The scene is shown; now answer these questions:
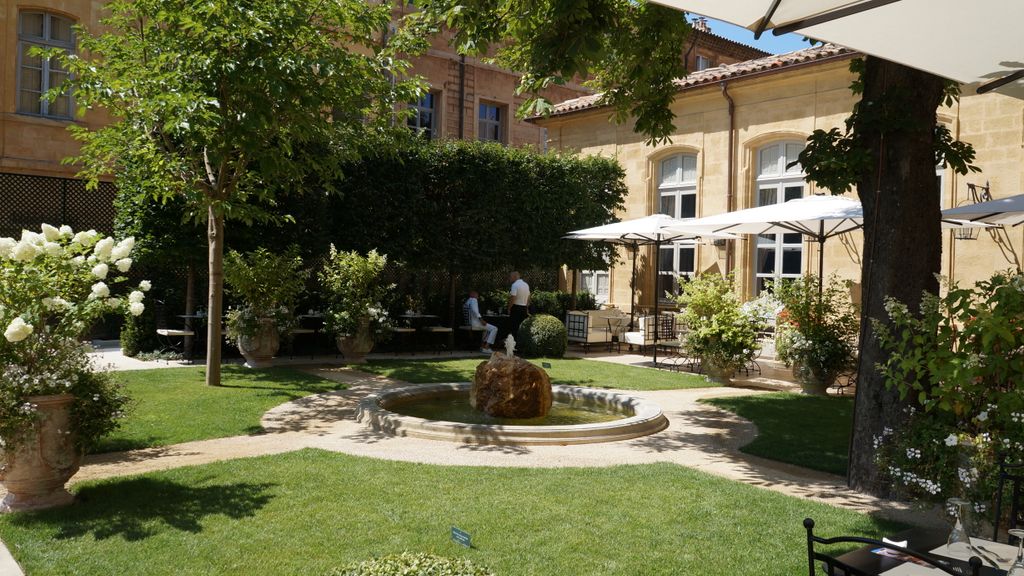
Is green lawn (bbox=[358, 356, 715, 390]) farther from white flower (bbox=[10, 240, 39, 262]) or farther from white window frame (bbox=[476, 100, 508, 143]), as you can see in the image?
white window frame (bbox=[476, 100, 508, 143])

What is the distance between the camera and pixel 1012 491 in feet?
15.2

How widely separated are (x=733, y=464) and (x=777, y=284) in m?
6.21

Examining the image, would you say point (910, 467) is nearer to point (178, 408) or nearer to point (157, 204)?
point (178, 408)

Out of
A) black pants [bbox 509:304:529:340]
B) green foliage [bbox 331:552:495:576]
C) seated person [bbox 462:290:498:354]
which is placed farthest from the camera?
seated person [bbox 462:290:498:354]

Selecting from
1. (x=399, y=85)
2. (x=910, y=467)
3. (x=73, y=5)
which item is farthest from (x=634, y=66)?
(x=73, y=5)

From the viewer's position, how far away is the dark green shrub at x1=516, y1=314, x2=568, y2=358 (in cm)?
1566

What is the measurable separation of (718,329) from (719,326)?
0.20 ft

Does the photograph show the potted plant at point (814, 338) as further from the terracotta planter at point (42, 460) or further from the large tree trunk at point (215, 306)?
the terracotta planter at point (42, 460)

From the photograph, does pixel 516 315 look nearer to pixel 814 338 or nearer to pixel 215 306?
pixel 814 338

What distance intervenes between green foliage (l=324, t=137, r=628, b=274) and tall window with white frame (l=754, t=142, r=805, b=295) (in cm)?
385

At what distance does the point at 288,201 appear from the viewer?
1467 centimetres

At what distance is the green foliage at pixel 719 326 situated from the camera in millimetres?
12289

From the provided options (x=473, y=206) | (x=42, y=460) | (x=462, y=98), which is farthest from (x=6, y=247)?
(x=462, y=98)

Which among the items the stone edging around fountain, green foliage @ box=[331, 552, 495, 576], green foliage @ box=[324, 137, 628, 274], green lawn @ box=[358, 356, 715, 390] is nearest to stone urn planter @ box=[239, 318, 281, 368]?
green lawn @ box=[358, 356, 715, 390]
